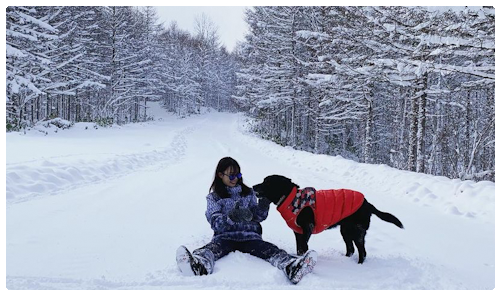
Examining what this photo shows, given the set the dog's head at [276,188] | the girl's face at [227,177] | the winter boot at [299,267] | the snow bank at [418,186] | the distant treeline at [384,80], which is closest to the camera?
the winter boot at [299,267]

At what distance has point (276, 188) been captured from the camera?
12.1 feet

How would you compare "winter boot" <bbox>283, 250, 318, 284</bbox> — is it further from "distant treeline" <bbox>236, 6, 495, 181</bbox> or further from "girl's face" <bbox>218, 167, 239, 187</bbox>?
"distant treeline" <bbox>236, 6, 495, 181</bbox>

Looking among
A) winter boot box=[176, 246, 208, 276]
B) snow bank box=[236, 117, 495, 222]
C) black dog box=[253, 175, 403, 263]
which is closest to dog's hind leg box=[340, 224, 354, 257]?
black dog box=[253, 175, 403, 263]

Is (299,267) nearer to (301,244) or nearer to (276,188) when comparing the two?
(301,244)

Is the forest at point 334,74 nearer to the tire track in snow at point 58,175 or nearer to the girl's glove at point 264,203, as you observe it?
the girl's glove at point 264,203

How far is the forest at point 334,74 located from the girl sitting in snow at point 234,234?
13.3ft

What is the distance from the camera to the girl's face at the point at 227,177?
3.90 m

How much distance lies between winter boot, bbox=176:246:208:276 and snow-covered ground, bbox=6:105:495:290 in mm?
73

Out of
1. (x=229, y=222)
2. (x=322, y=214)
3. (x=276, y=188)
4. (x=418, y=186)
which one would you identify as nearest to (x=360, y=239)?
(x=322, y=214)

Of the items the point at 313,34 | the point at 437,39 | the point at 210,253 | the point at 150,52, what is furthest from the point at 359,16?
the point at 150,52

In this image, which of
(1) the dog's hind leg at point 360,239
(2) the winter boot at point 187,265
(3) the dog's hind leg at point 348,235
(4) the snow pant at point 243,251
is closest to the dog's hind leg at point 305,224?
(4) the snow pant at point 243,251

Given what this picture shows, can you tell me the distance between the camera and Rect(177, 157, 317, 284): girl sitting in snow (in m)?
3.02

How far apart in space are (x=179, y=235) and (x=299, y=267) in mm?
1832
